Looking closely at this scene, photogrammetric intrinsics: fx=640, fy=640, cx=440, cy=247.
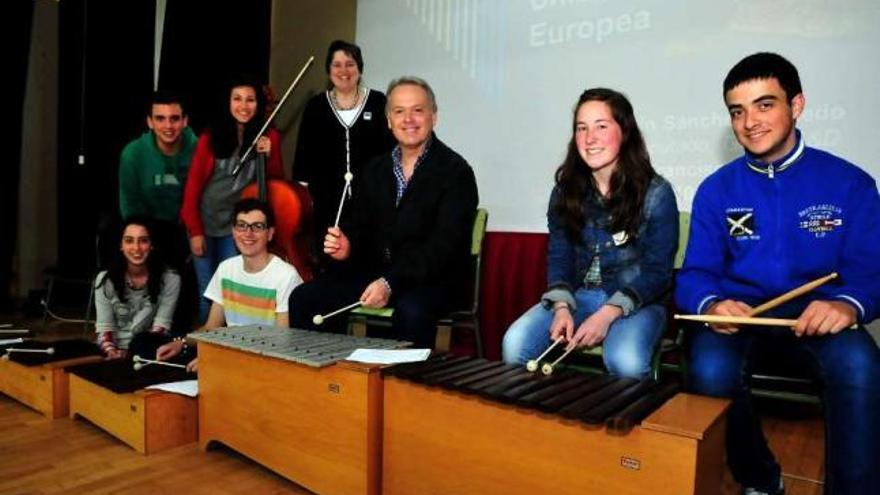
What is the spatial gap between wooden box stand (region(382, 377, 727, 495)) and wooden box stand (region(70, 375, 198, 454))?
877 millimetres

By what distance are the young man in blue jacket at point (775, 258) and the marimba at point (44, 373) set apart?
2165mm

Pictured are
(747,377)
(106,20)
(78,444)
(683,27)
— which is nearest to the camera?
(747,377)

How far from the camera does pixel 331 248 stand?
2.32 meters

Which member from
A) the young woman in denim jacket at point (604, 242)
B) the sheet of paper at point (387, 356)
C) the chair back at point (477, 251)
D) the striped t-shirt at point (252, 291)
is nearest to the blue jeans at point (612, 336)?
the young woman in denim jacket at point (604, 242)

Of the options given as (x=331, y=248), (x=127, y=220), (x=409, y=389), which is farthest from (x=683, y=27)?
(x=127, y=220)

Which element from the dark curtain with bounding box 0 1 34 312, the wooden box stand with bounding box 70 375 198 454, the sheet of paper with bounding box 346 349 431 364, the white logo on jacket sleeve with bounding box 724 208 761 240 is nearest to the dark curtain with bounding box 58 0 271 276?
the dark curtain with bounding box 0 1 34 312

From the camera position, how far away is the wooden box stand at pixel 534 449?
45.3 inches

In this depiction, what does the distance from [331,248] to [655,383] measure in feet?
4.27

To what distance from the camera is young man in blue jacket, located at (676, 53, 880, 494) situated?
145 cm

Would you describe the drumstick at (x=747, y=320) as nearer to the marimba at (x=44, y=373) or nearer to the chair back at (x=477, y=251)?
the chair back at (x=477, y=251)

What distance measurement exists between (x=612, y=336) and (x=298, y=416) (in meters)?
0.86

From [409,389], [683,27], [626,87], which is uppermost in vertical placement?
[683,27]

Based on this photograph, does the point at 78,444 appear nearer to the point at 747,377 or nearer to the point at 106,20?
the point at 747,377

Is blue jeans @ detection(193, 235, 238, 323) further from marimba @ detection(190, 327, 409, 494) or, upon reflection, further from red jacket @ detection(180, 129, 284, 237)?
marimba @ detection(190, 327, 409, 494)
